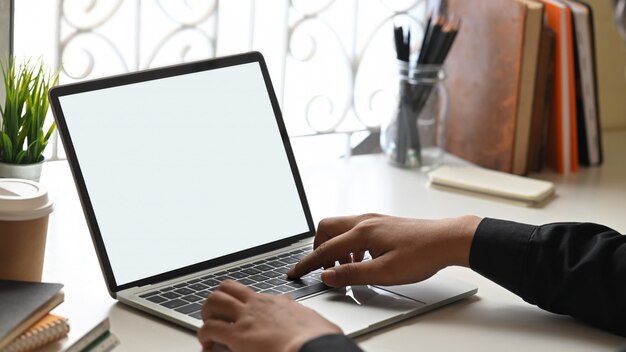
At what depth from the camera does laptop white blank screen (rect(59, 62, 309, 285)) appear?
3.74 feet

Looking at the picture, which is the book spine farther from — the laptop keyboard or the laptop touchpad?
the laptop touchpad

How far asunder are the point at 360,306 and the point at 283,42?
0.80m

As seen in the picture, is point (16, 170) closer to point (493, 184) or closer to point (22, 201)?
point (22, 201)

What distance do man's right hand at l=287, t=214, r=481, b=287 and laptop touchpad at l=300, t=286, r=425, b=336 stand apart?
16 millimetres

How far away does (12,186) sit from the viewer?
1072mm

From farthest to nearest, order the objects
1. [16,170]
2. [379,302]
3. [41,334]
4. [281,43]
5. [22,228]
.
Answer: [281,43]
[16,170]
[379,302]
[22,228]
[41,334]

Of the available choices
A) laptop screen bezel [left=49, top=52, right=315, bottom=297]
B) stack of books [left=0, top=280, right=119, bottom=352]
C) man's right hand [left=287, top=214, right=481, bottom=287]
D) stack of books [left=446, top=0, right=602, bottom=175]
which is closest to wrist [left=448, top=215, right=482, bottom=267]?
man's right hand [left=287, top=214, right=481, bottom=287]

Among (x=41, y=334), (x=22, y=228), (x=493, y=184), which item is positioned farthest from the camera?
(x=493, y=184)

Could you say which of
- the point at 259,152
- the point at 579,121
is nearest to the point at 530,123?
the point at 579,121

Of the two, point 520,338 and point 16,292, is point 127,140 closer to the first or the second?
point 16,292

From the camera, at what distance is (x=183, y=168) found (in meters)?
1.23

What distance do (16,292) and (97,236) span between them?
152 mm

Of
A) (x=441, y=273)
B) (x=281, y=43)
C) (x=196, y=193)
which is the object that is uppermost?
(x=281, y=43)

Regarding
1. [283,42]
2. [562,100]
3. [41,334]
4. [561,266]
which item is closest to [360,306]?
[561,266]
